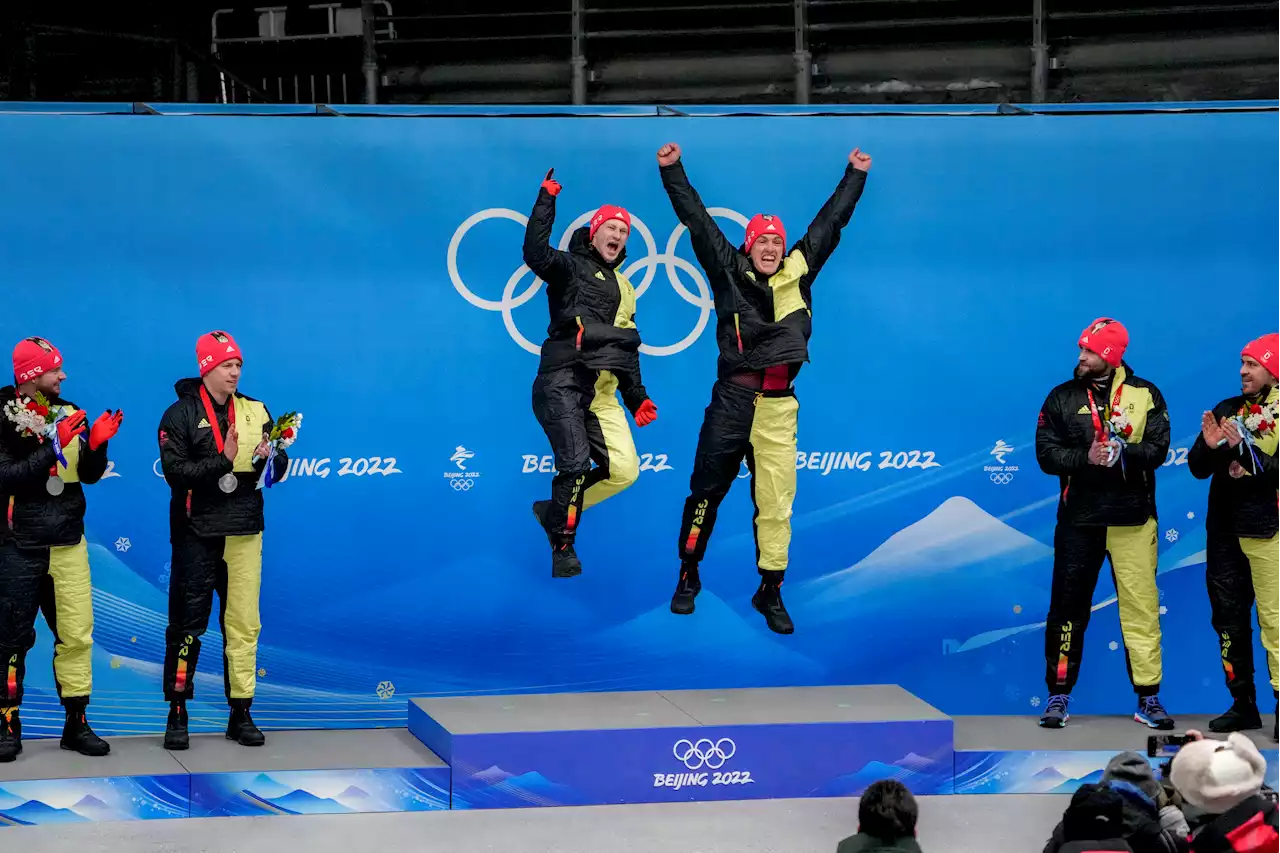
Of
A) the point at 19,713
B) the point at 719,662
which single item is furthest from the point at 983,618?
the point at 19,713

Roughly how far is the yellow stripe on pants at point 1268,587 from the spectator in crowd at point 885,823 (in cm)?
435

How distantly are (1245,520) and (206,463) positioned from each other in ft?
14.0

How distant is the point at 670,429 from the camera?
7.84m

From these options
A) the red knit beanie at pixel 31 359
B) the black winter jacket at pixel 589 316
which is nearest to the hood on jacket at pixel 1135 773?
the black winter jacket at pixel 589 316

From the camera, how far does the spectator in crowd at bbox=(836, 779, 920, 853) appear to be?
3.57 meters

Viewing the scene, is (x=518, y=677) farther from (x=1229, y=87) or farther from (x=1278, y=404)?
(x=1229, y=87)

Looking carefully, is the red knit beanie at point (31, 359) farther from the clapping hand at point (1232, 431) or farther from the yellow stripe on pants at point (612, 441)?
the clapping hand at point (1232, 431)

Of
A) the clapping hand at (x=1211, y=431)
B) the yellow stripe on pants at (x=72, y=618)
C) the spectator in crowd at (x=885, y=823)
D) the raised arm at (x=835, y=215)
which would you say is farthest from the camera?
the raised arm at (x=835, y=215)

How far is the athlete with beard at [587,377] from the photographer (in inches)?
298

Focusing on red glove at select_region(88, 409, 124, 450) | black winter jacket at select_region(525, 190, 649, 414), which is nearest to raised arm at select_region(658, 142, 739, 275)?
black winter jacket at select_region(525, 190, 649, 414)

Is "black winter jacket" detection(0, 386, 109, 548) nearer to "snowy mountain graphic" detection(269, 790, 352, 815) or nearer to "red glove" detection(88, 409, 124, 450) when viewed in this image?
"red glove" detection(88, 409, 124, 450)

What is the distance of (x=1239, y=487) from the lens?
7398 mm

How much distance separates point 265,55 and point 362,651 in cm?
372

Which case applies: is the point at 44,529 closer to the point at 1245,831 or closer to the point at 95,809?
the point at 95,809
